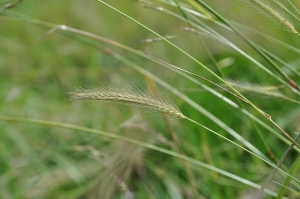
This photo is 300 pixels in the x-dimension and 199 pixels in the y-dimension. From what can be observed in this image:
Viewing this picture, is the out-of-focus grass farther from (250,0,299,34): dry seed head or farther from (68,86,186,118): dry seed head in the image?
(250,0,299,34): dry seed head

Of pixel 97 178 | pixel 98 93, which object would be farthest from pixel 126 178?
pixel 98 93

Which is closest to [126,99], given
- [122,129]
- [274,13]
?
[274,13]

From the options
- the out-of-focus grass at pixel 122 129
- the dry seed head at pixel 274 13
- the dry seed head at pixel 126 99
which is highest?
the dry seed head at pixel 274 13

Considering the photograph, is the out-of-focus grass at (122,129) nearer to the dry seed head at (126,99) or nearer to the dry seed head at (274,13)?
the dry seed head at (126,99)

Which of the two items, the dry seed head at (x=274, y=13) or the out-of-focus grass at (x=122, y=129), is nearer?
the dry seed head at (x=274, y=13)

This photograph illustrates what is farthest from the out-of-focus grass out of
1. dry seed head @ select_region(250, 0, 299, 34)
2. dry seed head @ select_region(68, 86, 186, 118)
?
dry seed head @ select_region(250, 0, 299, 34)

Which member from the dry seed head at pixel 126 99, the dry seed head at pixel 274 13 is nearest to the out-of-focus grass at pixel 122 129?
the dry seed head at pixel 126 99

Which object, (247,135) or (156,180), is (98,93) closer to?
(156,180)

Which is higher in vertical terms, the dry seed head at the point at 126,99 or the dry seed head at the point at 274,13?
the dry seed head at the point at 274,13
